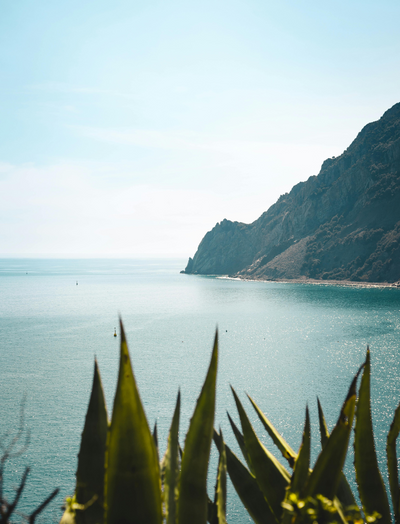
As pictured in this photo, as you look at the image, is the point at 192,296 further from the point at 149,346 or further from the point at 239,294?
the point at 149,346

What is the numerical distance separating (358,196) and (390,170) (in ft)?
40.6

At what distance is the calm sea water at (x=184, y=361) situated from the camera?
20.8 metres

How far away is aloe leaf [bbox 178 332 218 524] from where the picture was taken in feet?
5.00

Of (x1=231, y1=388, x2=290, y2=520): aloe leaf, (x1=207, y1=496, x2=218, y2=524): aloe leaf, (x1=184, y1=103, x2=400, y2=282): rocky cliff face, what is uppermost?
(x1=184, y1=103, x2=400, y2=282): rocky cliff face

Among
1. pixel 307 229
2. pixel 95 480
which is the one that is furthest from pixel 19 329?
pixel 307 229

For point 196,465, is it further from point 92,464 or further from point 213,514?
point 213,514

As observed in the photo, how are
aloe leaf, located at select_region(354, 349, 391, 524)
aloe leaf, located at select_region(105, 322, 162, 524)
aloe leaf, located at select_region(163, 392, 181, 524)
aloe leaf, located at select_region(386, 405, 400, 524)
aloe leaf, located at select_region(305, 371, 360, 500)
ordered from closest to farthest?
1. aloe leaf, located at select_region(105, 322, 162, 524)
2. aloe leaf, located at select_region(305, 371, 360, 500)
3. aloe leaf, located at select_region(163, 392, 181, 524)
4. aloe leaf, located at select_region(354, 349, 391, 524)
5. aloe leaf, located at select_region(386, 405, 400, 524)

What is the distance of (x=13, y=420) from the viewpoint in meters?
22.5

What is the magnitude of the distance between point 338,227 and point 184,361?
344ft

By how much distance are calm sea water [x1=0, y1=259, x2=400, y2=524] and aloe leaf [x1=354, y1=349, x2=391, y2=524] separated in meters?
2.46

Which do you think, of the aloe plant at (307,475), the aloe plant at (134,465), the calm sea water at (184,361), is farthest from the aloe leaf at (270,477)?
the calm sea water at (184,361)

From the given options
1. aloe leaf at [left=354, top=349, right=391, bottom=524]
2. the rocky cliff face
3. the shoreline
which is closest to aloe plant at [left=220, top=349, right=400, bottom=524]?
aloe leaf at [left=354, top=349, right=391, bottom=524]

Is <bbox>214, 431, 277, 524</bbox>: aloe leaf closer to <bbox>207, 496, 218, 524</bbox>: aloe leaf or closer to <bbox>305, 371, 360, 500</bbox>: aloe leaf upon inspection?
<bbox>207, 496, 218, 524</bbox>: aloe leaf

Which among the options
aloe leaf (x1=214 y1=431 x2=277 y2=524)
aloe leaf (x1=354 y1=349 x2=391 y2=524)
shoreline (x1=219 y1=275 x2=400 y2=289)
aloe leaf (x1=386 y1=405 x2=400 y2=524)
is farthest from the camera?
shoreline (x1=219 y1=275 x2=400 y2=289)
